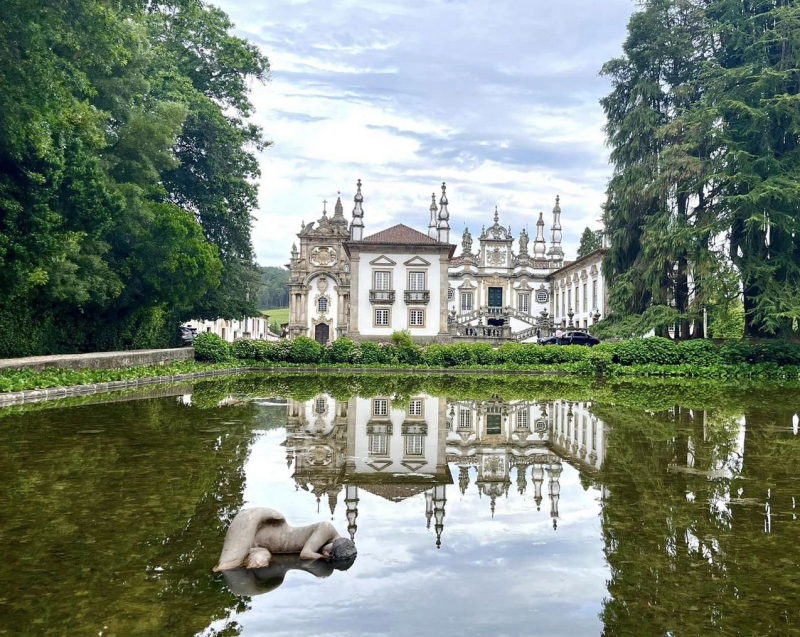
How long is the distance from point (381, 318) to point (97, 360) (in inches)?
758

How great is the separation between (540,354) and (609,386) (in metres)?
7.19

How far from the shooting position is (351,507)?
5660 millimetres

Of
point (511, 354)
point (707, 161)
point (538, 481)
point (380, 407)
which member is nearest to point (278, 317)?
point (511, 354)

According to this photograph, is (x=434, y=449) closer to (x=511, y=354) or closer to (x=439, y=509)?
(x=439, y=509)

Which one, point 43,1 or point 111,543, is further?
point 43,1

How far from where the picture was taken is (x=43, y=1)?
1273cm

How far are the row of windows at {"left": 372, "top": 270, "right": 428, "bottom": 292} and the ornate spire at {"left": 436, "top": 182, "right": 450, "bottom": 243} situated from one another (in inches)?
99.9

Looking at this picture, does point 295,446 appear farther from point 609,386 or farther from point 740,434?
point 609,386

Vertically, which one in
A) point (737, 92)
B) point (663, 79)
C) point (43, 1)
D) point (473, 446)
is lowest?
point (473, 446)

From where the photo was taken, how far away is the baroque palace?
35312 millimetres

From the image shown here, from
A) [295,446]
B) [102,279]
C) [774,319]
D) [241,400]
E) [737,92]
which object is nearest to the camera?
[295,446]

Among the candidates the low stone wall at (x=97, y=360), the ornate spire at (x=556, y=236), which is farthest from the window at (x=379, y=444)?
the ornate spire at (x=556, y=236)

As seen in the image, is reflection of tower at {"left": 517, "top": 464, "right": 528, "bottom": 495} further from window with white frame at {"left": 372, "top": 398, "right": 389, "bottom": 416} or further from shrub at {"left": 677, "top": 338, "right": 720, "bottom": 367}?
shrub at {"left": 677, "top": 338, "right": 720, "bottom": 367}

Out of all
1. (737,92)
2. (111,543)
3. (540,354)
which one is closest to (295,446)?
(111,543)
